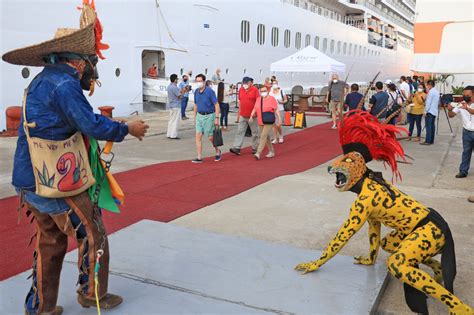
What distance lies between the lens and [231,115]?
19.5 meters

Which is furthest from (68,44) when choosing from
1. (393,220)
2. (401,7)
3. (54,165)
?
(401,7)

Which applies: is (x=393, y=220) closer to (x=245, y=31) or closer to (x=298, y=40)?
(x=245, y=31)

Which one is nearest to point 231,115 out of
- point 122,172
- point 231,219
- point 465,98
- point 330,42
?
point 122,172

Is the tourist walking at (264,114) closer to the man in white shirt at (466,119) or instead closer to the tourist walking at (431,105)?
the man in white shirt at (466,119)

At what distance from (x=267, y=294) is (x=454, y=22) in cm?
377

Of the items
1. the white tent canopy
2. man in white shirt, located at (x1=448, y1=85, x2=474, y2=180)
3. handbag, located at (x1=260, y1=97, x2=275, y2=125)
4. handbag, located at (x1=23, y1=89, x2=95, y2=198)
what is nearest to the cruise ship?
the white tent canopy

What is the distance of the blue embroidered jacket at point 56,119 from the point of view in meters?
2.62

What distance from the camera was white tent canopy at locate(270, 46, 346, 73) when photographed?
17.9 metres

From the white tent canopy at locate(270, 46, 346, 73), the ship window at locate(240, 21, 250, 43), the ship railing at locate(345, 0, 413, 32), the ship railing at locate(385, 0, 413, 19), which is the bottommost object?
the white tent canopy at locate(270, 46, 346, 73)

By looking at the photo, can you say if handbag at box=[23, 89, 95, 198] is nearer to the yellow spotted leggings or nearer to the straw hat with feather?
the straw hat with feather

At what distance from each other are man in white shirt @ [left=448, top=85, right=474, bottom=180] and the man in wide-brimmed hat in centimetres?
616

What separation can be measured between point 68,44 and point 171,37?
1709 centimetres

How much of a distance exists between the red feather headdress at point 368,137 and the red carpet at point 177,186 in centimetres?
271

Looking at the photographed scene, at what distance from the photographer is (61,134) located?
8.95 feet
